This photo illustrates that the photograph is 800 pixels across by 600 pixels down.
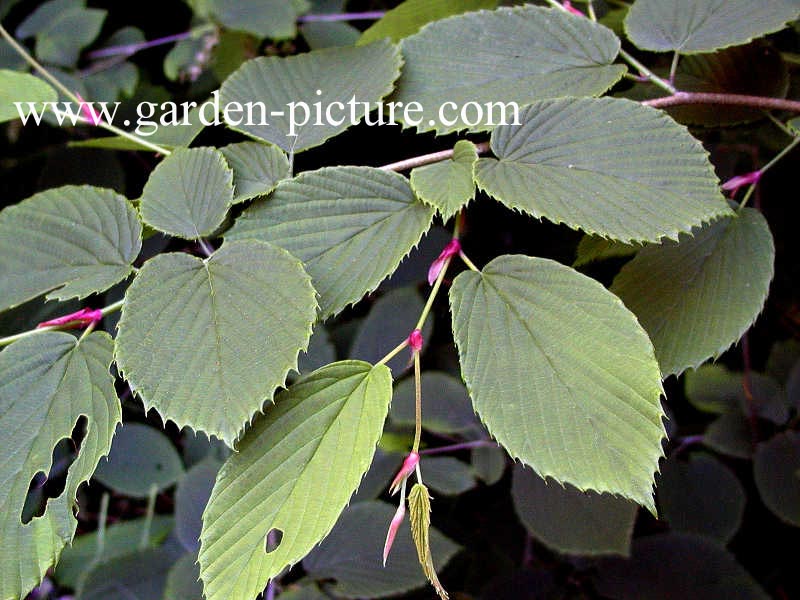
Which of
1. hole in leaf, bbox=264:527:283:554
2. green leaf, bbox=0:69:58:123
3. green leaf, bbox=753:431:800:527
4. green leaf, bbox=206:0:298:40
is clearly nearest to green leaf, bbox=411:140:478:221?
hole in leaf, bbox=264:527:283:554

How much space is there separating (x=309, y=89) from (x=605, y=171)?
10.4 inches

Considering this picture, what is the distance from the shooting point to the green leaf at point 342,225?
451 millimetres

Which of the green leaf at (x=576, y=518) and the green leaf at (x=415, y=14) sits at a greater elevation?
the green leaf at (x=415, y=14)

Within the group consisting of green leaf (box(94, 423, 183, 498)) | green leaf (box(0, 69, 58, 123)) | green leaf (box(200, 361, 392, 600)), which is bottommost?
green leaf (box(94, 423, 183, 498))

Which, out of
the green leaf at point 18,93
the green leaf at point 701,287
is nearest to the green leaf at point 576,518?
the green leaf at point 701,287

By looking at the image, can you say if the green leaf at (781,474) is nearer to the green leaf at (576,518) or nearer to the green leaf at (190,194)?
the green leaf at (576,518)

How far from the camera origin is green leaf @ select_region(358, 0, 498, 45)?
728mm

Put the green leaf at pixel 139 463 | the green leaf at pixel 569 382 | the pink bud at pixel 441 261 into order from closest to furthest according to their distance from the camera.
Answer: the green leaf at pixel 569 382 < the pink bud at pixel 441 261 < the green leaf at pixel 139 463

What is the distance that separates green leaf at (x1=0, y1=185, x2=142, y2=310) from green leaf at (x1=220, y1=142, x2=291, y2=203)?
0.08m

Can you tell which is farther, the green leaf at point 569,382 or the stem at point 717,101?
the stem at point 717,101

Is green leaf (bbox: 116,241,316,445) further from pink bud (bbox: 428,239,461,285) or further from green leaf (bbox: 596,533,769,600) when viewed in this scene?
green leaf (bbox: 596,533,769,600)

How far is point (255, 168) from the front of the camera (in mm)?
521

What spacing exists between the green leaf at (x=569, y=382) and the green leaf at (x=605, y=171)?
49 mm

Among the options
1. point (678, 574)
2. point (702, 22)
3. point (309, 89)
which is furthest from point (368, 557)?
point (702, 22)
